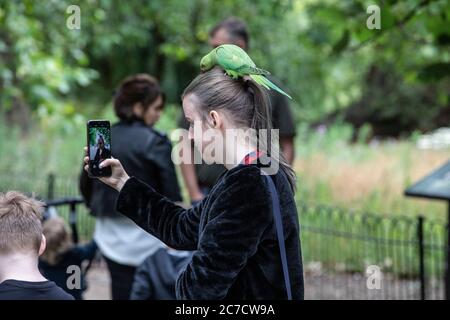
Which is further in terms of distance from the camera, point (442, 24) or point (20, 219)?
point (442, 24)

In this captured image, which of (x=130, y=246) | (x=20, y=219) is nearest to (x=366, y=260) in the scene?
(x=130, y=246)

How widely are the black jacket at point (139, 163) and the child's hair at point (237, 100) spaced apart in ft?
5.48

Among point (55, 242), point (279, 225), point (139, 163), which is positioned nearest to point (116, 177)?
point (279, 225)

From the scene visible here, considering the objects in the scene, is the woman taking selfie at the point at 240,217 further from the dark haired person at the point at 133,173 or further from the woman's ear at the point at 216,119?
the dark haired person at the point at 133,173

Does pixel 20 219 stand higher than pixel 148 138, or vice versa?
pixel 148 138

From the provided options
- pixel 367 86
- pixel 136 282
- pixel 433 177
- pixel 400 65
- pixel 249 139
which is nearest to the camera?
→ pixel 249 139

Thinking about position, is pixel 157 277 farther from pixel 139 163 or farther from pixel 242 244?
pixel 242 244

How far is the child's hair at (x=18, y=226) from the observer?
2.29 m

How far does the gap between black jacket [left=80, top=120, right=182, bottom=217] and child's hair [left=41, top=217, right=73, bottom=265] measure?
0.88 feet

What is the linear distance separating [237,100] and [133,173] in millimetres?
1791

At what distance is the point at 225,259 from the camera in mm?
1869

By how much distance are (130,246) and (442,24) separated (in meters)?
2.19

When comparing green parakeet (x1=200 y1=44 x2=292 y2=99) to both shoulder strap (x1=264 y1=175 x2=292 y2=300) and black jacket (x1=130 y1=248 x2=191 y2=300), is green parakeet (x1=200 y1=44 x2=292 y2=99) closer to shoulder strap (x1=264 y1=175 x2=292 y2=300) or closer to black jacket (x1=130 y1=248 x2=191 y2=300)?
shoulder strap (x1=264 y1=175 x2=292 y2=300)

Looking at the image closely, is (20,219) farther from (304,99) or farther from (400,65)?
(304,99)
